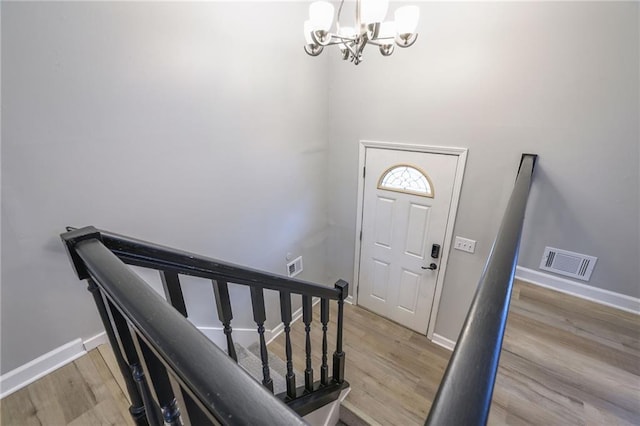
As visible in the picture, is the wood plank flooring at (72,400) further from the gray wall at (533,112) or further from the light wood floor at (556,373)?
the gray wall at (533,112)

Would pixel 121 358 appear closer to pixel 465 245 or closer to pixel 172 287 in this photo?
pixel 172 287

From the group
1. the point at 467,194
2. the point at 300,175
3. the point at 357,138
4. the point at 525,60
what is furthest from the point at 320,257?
the point at 525,60

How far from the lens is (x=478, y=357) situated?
38 centimetres

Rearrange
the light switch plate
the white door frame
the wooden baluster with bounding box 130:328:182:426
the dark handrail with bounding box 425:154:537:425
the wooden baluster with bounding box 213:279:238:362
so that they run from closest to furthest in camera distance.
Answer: the dark handrail with bounding box 425:154:537:425 → the wooden baluster with bounding box 130:328:182:426 → the wooden baluster with bounding box 213:279:238:362 → the white door frame → the light switch plate

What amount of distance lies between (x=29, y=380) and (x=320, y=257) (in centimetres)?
284

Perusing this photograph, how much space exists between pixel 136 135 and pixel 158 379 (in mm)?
1662

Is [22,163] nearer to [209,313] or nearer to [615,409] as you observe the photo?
[209,313]

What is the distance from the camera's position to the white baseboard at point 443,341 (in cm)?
303

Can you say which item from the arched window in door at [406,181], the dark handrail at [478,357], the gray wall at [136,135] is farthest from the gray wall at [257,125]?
the dark handrail at [478,357]

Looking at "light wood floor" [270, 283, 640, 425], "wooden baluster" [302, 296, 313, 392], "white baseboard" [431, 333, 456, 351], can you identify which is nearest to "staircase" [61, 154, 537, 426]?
"wooden baluster" [302, 296, 313, 392]

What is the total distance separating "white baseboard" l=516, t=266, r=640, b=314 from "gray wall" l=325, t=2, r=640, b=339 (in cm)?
6

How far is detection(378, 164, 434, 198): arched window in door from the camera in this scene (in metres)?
2.79

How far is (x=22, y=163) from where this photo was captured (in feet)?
4.32

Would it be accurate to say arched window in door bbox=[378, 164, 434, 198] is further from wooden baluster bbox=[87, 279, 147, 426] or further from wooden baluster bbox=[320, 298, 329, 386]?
wooden baluster bbox=[87, 279, 147, 426]
